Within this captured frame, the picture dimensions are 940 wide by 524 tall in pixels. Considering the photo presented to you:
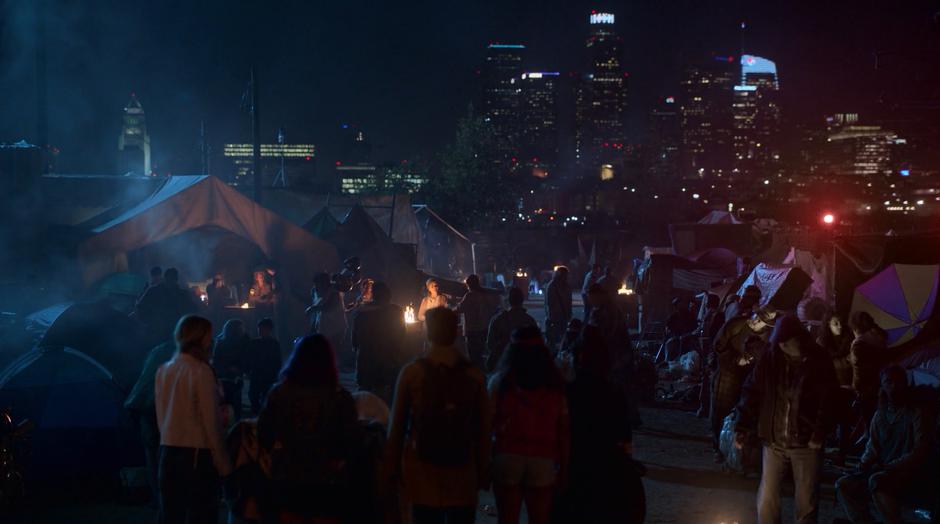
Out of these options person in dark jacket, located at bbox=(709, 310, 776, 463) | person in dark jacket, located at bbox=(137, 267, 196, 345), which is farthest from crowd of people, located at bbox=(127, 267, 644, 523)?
person in dark jacket, located at bbox=(137, 267, 196, 345)

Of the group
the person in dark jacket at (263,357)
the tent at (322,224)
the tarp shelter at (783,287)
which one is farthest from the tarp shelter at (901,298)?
the tent at (322,224)

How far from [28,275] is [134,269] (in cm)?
263

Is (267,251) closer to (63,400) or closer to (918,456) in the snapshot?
(63,400)

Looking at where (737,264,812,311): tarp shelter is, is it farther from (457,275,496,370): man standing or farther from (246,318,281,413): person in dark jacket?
(246,318,281,413): person in dark jacket

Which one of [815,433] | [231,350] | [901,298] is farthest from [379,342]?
[901,298]

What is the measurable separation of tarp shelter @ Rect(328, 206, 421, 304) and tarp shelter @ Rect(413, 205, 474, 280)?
13.4 metres

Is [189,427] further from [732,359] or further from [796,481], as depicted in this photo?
[732,359]

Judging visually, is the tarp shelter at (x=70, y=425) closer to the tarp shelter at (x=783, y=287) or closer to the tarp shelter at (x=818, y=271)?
the tarp shelter at (x=783, y=287)

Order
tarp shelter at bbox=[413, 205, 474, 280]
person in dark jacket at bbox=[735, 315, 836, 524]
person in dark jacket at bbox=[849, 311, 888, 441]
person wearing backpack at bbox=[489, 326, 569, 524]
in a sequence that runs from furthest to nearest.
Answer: tarp shelter at bbox=[413, 205, 474, 280]
person in dark jacket at bbox=[849, 311, 888, 441]
person in dark jacket at bbox=[735, 315, 836, 524]
person wearing backpack at bbox=[489, 326, 569, 524]

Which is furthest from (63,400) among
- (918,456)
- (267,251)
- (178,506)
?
(267,251)

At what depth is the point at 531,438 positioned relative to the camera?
5.40 meters

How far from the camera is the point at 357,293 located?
18203 millimetres

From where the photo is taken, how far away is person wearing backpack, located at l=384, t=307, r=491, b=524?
516 cm

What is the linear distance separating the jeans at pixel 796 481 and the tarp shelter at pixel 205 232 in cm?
1262
